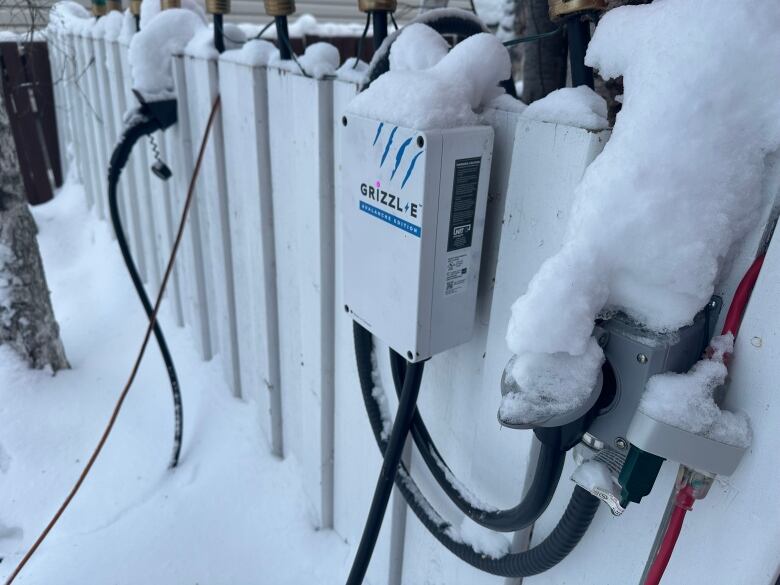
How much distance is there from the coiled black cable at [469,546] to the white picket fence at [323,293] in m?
0.06

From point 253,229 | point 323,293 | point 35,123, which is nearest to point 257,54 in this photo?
point 253,229

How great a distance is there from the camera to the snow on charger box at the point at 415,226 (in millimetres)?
814

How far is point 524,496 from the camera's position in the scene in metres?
0.88

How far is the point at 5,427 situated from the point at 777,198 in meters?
2.23

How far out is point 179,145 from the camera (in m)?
2.11

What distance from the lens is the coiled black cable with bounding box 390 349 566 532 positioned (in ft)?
2.52

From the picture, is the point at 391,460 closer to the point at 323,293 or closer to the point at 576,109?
the point at 323,293

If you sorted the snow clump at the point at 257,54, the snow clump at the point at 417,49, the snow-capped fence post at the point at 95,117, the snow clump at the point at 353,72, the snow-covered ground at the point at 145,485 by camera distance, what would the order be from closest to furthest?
the snow clump at the point at 417,49, the snow clump at the point at 353,72, the snow clump at the point at 257,54, the snow-covered ground at the point at 145,485, the snow-capped fence post at the point at 95,117

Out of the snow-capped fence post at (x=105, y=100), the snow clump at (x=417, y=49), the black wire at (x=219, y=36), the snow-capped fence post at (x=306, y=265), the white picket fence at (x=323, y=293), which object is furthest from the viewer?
the snow-capped fence post at (x=105, y=100)

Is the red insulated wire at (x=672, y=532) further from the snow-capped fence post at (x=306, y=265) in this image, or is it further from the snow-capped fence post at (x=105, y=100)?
the snow-capped fence post at (x=105, y=100)

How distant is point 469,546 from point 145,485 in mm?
1210

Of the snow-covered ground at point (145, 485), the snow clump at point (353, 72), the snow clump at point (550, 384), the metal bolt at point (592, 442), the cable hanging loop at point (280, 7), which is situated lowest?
the snow-covered ground at point (145, 485)

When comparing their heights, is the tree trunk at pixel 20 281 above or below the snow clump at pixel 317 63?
below


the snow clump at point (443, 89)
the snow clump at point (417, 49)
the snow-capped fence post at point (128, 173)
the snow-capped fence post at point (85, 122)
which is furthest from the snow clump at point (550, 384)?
the snow-capped fence post at point (85, 122)
